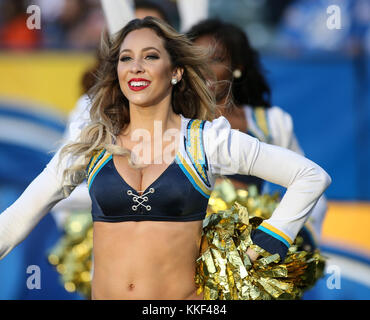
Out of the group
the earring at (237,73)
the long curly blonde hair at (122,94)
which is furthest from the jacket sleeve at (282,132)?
the long curly blonde hair at (122,94)

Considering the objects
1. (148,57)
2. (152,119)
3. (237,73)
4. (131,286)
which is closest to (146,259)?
(131,286)

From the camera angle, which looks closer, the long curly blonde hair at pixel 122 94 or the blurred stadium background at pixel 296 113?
the long curly blonde hair at pixel 122 94

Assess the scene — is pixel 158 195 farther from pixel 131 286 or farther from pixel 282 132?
pixel 282 132

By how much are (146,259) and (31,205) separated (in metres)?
0.51

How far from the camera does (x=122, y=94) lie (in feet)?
11.1

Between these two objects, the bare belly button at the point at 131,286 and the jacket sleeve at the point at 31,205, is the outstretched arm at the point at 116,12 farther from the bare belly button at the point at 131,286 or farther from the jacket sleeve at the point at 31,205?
the bare belly button at the point at 131,286

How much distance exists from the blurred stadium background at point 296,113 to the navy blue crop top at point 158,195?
8.84 ft

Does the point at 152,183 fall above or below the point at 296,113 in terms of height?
below

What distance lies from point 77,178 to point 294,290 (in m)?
1.05

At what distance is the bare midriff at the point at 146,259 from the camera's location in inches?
117

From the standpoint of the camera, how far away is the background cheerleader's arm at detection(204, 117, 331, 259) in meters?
3.01

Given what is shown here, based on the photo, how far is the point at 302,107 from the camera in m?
5.75

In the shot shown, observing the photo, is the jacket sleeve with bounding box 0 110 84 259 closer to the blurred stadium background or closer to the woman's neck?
the woman's neck

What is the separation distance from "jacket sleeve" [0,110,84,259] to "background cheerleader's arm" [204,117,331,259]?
1.98 ft
